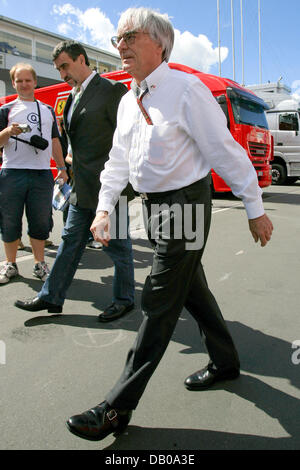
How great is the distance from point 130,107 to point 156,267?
0.73m

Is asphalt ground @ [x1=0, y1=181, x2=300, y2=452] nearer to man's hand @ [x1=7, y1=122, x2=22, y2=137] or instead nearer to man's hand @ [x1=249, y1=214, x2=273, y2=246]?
man's hand @ [x1=249, y1=214, x2=273, y2=246]

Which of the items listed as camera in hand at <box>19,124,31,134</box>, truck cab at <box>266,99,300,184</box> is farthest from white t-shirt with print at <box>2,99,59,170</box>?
truck cab at <box>266,99,300,184</box>

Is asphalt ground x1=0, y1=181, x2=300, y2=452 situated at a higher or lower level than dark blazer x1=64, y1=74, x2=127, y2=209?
lower

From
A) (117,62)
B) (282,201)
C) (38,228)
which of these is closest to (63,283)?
(38,228)

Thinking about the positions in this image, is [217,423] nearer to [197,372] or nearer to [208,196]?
[197,372]

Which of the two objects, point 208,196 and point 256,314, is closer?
point 208,196

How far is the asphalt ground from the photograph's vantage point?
1.81 m

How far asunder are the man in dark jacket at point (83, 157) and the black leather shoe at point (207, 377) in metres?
1.02

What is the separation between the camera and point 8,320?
3072mm

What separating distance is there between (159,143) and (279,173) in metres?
13.3

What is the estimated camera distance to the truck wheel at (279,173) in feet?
45.9

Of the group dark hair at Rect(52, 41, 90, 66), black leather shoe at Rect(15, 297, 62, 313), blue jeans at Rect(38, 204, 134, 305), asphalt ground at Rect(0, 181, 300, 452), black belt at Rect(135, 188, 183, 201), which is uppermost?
dark hair at Rect(52, 41, 90, 66)

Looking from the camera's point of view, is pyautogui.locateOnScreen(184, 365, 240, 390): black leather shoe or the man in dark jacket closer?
pyautogui.locateOnScreen(184, 365, 240, 390): black leather shoe

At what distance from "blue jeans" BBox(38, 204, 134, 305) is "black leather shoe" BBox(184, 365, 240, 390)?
1091 mm
